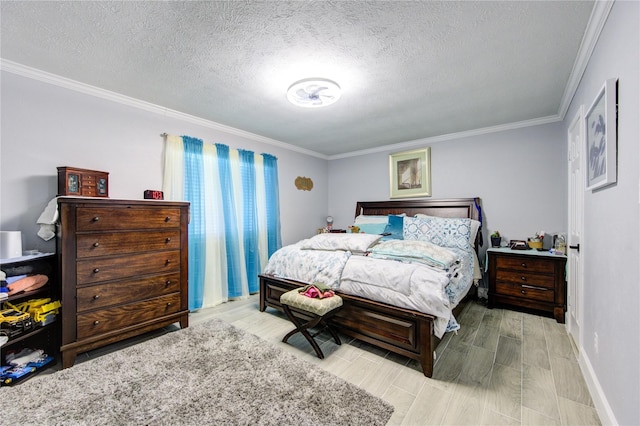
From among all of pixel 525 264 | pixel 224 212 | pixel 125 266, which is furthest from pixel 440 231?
pixel 125 266

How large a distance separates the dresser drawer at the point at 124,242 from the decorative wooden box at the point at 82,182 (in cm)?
50

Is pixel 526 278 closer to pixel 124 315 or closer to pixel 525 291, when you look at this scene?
pixel 525 291

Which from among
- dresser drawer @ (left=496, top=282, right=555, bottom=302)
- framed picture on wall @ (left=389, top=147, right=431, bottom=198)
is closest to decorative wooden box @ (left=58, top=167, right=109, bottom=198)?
framed picture on wall @ (left=389, top=147, right=431, bottom=198)

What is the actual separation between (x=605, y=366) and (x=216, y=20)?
10.4 feet

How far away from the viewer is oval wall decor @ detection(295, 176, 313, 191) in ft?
16.4

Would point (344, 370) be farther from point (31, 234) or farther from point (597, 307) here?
point (31, 234)

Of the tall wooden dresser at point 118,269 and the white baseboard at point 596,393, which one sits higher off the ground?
the tall wooden dresser at point 118,269

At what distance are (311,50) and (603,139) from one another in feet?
6.43

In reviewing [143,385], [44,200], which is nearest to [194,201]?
[44,200]

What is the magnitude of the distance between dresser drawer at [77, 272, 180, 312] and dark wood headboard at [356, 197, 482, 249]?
11.0ft

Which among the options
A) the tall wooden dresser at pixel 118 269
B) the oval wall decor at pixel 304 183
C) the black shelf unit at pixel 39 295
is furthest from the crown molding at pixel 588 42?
the black shelf unit at pixel 39 295

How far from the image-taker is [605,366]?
1538 millimetres

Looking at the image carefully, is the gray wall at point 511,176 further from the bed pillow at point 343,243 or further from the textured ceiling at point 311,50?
the bed pillow at point 343,243

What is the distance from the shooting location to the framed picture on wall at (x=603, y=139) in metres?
1.42
